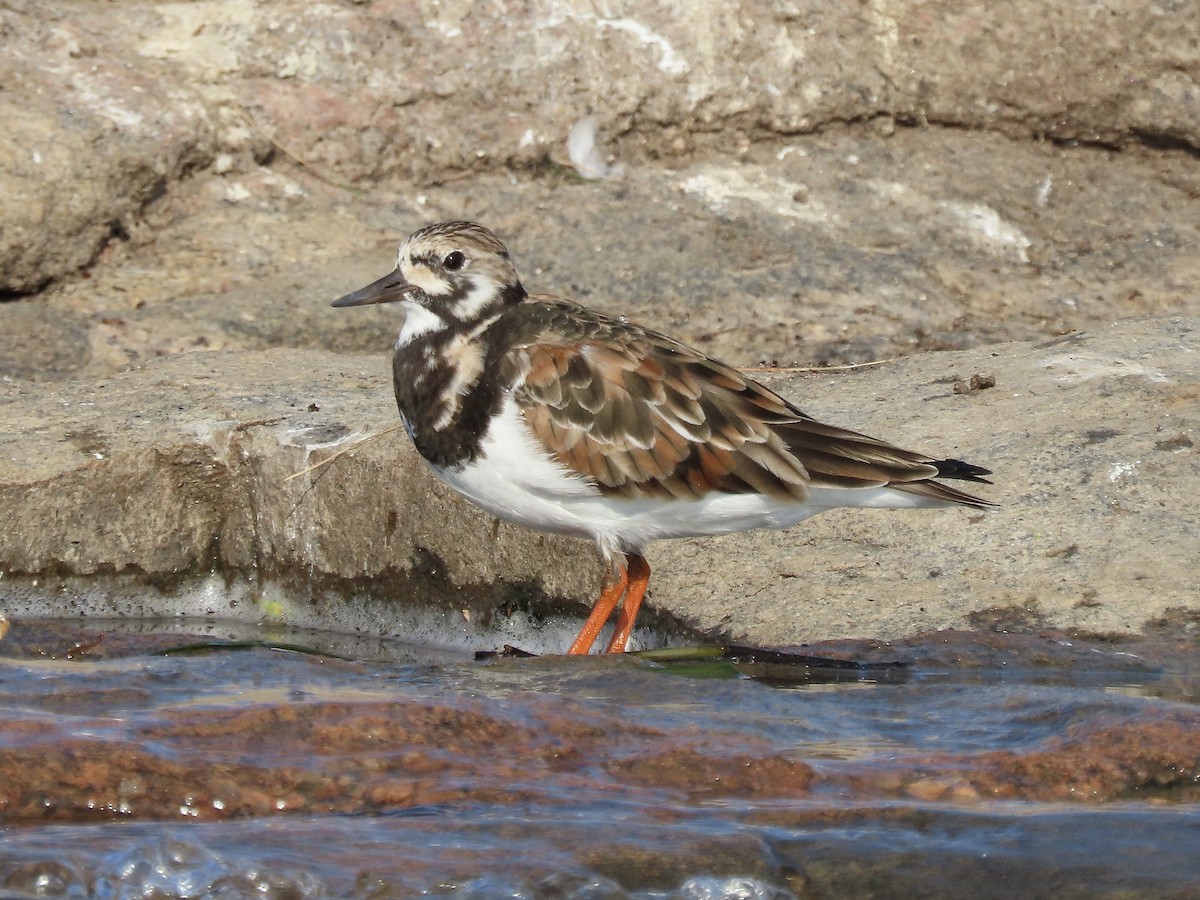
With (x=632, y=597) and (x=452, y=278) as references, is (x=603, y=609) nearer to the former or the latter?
(x=632, y=597)

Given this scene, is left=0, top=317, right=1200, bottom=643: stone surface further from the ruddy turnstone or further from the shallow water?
the shallow water

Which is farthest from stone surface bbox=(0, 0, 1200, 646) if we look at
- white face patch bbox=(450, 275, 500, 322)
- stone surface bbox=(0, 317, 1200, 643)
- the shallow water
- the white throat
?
the shallow water

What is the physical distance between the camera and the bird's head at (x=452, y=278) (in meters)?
5.04

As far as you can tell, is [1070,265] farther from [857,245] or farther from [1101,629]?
[1101,629]

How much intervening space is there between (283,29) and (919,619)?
15.4ft

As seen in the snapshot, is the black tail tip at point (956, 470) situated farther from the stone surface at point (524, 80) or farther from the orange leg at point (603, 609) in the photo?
the stone surface at point (524, 80)

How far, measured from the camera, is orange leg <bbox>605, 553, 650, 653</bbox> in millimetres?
4941

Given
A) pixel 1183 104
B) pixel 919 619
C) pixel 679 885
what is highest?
pixel 1183 104

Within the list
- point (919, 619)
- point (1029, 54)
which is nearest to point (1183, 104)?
point (1029, 54)

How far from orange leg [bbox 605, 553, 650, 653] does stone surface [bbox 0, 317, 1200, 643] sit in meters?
0.17

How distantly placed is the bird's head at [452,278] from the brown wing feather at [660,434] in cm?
28

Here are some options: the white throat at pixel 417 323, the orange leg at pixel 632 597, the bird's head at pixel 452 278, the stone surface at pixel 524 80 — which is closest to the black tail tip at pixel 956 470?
the orange leg at pixel 632 597

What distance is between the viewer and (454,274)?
5.05m

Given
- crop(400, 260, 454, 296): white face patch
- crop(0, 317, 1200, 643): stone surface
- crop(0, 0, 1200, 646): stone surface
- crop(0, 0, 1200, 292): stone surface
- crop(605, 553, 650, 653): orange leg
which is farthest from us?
crop(0, 0, 1200, 292): stone surface
